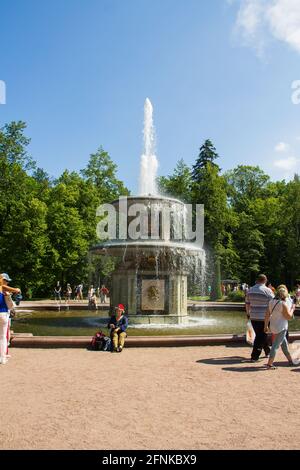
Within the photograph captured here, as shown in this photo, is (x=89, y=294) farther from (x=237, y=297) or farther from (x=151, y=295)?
(x=237, y=297)

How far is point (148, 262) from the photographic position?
18469 mm

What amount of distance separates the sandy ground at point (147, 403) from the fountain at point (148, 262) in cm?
725

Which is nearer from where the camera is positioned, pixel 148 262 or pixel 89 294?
pixel 148 262

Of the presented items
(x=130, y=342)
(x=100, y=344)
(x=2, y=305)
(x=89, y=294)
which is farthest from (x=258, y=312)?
(x=89, y=294)

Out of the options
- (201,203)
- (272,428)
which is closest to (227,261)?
(201,203)

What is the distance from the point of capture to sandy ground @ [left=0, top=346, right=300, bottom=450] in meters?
5.28

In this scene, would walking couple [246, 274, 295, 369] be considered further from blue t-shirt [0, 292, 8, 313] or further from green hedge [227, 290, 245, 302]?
green hedge [227, 290, 245, 302]

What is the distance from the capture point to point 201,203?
54.9 m

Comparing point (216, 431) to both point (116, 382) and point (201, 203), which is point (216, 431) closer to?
point (116, 382)

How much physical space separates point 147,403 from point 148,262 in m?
11.7

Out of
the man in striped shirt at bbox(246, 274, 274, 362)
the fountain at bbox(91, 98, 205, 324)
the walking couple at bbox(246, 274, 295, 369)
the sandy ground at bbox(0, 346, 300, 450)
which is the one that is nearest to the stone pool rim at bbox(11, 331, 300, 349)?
the sandy ground at bbox(0, 346, 300, 450)

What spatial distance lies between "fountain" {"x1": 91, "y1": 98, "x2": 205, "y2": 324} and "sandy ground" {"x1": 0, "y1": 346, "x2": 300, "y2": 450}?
23.8 ft

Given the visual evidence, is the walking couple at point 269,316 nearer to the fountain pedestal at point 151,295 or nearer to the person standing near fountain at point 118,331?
the person standing near fountain at point 118,331

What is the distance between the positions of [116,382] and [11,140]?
44.6m
